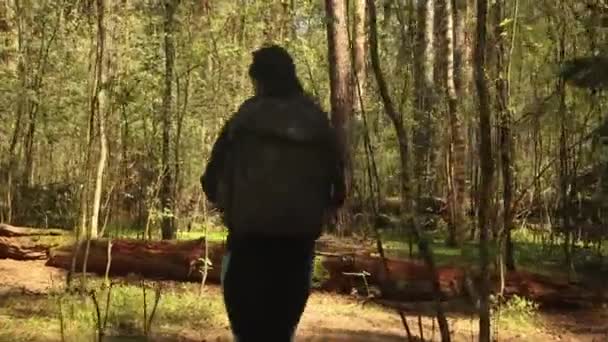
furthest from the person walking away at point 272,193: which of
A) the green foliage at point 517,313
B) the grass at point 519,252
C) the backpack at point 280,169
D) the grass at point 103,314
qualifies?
the grass at point 519,252

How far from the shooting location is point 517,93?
15.6 meters

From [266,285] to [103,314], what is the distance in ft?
17.4

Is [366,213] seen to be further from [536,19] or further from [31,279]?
[31,279]

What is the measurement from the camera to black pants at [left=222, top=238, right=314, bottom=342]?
360cm

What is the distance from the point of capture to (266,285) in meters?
3.65

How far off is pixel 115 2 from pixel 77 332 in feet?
16.8

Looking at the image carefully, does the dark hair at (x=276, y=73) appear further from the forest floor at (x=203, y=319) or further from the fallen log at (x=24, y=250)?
the fallen log at (x=24, y=250)

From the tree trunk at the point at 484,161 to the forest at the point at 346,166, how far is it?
0.05 ft

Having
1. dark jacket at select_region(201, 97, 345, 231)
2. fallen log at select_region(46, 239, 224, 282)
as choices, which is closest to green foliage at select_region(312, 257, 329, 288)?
fallen log at select_region(46, 239, 224, 282)

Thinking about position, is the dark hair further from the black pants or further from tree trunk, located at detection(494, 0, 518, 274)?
tree trunk, located at detection(494, 0, 518, 274)

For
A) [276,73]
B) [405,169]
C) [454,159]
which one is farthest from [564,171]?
[276,73]

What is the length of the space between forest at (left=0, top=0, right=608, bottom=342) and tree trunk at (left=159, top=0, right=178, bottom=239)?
0.06m

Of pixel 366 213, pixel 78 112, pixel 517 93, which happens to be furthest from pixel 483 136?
pixel 78 112

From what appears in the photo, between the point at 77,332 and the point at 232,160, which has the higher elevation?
the point at 232,160
